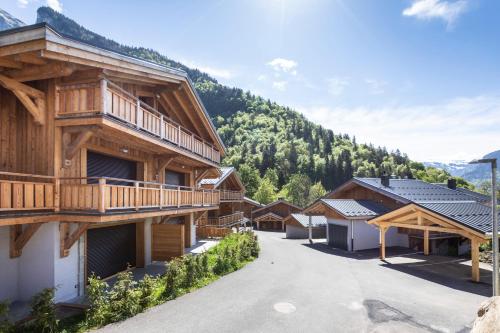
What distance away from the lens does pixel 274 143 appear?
451ft

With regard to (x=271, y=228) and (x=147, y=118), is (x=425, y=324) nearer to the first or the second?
(x=147, y=118)

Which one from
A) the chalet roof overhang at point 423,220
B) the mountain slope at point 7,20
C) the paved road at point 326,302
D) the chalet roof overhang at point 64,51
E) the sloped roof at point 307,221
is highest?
the mountain slope at point 7,20

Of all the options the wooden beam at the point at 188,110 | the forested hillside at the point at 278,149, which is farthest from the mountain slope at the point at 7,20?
the wooden beam at the point at 188,110

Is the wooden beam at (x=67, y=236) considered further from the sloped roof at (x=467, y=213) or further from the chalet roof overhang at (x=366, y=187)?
the chalet roof overhang at (x=366, y=187)

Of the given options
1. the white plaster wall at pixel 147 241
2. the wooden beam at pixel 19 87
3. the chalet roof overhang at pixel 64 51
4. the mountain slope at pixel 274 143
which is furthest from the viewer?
the mountain slope at pixel 274 143

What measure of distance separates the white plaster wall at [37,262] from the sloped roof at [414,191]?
75.9ft

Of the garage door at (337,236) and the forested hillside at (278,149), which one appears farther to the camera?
the forested hillside at (278,149)

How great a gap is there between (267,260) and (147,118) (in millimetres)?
12018

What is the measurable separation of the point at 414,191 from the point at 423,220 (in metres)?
9.19

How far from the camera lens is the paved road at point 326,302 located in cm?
930

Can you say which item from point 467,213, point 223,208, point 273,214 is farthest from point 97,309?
point 273,214

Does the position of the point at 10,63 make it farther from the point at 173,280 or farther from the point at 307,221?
Result: the point at 307,221

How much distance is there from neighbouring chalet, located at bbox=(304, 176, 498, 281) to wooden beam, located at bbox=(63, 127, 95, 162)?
1704 centimetres

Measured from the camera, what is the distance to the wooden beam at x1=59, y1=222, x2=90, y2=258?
34.4 feet
